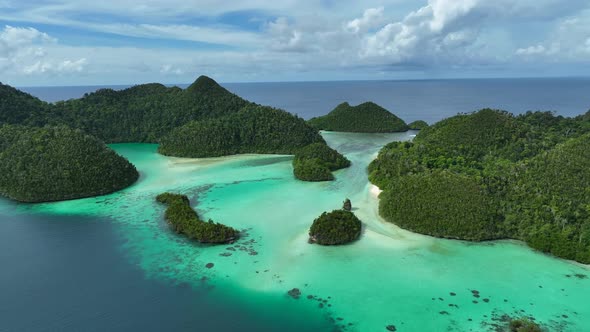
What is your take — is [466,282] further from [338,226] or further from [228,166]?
[228,166]

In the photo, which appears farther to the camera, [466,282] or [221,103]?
[221,103]

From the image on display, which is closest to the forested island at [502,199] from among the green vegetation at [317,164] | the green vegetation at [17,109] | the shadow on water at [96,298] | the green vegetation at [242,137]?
the green vegetation at [317,164]

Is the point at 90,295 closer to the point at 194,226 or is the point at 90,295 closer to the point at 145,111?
the point at 194,226

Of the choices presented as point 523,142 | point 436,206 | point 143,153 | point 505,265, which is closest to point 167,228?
point 436,206

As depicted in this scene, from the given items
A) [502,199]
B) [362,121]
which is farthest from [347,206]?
[362,121]

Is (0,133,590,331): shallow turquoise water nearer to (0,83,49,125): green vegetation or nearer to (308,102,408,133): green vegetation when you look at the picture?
(0,83,49,125): green vegetation

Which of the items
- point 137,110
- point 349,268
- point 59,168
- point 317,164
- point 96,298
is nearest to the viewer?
point 96,298

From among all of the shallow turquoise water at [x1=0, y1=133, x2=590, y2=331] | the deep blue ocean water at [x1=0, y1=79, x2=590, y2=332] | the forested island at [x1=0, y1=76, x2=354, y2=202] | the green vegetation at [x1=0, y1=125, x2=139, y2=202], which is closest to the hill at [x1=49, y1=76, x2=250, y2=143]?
the forested island at [x1=0, y1=76, x2=354, y2=202]
